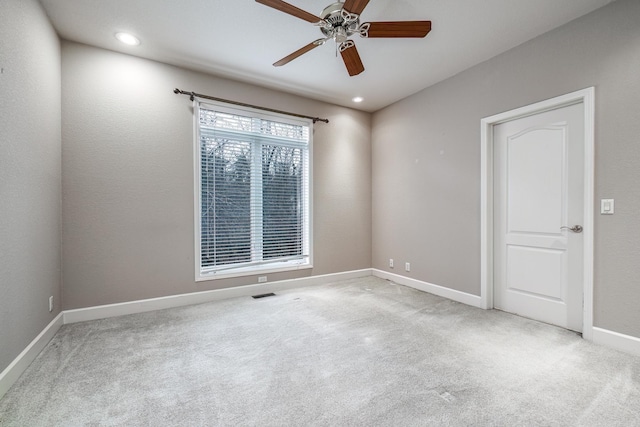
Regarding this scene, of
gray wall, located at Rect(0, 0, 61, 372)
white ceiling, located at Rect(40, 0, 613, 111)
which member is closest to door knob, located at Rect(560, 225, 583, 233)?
white ceiling, located at Rect(40, 0, 613, 111)

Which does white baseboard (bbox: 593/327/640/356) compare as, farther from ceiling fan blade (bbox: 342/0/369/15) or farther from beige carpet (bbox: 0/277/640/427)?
ceiling fan blade (bbox: 342/0/369/15)

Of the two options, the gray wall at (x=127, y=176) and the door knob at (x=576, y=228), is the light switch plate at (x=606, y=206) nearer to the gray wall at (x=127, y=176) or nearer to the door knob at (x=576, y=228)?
the door knob at (x=576, y=228)

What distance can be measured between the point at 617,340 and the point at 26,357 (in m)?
4.54

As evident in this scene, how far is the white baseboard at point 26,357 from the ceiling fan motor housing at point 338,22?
317 cm

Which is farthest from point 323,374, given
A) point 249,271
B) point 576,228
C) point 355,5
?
point 576,228

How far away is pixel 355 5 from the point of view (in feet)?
6.09

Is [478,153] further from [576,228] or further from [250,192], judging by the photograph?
[250,192]

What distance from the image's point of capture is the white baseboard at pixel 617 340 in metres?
2.17

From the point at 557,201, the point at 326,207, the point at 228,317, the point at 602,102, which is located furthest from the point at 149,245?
the point at 602,102

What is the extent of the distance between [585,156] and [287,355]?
3.06 m

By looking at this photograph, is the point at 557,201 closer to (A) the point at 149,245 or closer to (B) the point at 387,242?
(B) the point at 387,242

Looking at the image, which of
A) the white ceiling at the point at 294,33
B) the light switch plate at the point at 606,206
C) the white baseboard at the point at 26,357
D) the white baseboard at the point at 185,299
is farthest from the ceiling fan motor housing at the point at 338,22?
the white baseboard at the point at 26,357

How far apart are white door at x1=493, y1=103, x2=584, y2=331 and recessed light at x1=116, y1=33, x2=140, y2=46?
13.1 ft

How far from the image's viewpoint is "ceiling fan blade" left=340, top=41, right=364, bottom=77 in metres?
2.34
